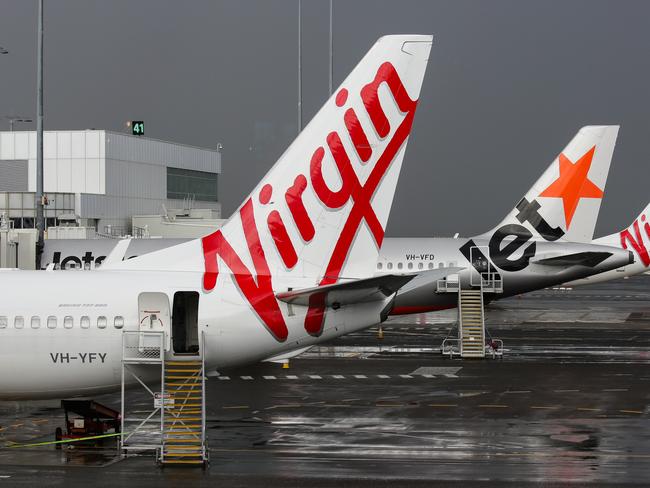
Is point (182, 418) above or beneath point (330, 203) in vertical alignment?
beneath

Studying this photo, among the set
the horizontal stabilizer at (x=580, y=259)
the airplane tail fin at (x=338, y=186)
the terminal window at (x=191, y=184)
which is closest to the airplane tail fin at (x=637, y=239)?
the horizontal stabilizer at (x=580, y=259)

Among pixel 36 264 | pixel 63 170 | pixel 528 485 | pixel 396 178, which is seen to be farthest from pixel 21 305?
pixel 63 170

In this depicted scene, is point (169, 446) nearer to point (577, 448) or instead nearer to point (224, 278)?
point (224, 278)

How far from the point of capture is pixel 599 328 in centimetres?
6212

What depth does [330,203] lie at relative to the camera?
24.8 meters

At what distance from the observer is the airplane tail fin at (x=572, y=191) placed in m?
61.7

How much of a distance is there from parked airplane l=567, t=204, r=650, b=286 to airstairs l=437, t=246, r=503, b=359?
14680 millimetres

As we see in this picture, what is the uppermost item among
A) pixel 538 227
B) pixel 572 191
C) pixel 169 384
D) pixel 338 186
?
pixel 572 191

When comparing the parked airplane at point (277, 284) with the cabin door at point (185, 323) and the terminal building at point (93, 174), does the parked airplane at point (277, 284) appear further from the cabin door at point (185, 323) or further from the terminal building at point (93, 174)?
the terminal building at point (93, 174)

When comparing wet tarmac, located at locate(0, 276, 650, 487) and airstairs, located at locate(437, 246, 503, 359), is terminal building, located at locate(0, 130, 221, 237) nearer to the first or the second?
airstairs, located at locate(437, 246, 503, 359)

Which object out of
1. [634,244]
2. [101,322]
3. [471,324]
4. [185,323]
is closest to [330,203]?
[185,323]

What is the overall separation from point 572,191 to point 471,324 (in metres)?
17.1

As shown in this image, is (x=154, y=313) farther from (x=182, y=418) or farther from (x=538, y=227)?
(x=538, y=227)

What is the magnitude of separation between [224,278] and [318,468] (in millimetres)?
4940
